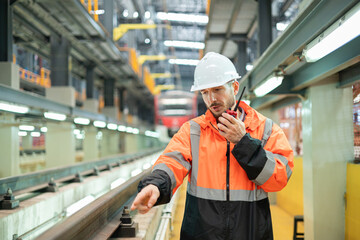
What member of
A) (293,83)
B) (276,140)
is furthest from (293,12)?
(276,140)

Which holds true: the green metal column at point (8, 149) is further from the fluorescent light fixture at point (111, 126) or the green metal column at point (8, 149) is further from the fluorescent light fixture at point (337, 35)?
the fluorescent light fixture at point (337, 35)

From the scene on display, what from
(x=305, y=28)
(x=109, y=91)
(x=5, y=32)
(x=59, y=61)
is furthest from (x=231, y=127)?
(x=109, y=91)

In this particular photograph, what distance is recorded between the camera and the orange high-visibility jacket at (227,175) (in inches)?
61.9

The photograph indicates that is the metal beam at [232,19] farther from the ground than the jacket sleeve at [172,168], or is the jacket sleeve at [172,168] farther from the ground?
the metal beam at [232,19]

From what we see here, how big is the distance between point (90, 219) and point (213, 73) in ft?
4.94

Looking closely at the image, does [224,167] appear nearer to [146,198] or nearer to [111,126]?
[146,198]

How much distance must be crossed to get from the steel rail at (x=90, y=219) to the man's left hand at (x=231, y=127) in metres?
1.14

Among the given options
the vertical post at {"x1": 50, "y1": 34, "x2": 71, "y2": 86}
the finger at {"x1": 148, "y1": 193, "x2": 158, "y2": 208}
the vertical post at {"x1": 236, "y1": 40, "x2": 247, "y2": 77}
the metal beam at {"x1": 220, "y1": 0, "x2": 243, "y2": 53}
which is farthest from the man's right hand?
the vertical post at {"x1": 50, "y1": 34, "x2": 71, "y2": 86}

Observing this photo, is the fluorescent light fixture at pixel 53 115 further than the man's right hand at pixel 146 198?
Yes

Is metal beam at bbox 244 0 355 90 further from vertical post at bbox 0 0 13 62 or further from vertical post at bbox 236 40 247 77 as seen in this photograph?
vertical post at bbox 0 0 13 62

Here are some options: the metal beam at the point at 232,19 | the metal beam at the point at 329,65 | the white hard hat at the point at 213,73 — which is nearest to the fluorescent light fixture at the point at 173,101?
the metal beam at the point at 232,19

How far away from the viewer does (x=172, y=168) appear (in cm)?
162

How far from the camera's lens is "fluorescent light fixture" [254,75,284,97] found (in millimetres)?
3924

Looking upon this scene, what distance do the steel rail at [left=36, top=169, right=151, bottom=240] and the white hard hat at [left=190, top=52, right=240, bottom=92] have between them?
3.96 ft
